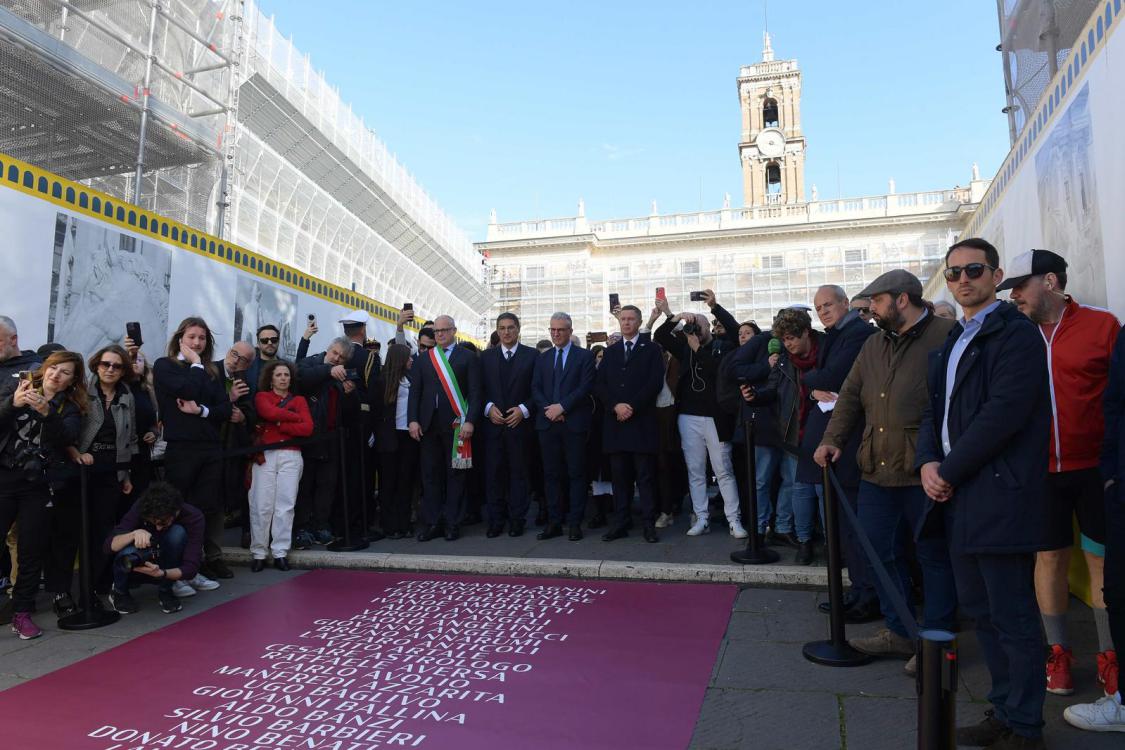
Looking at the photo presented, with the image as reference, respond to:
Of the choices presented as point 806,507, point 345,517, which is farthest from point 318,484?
point 806,507

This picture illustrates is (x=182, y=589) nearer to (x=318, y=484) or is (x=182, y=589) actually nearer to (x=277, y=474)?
(x=277, y=474)

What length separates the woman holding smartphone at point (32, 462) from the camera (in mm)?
3977

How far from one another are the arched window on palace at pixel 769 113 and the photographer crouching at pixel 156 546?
62.2 meters

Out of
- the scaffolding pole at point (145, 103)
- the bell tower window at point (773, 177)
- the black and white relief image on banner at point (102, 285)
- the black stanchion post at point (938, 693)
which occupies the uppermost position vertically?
the bell tower window at point (773, 177)

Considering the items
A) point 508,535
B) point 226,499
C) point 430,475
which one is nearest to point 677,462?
point 508,535

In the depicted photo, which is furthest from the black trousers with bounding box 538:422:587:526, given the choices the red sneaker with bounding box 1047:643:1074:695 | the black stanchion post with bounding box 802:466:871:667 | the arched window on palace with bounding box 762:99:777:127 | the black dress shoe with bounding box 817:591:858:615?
the arched window on palace with bounding box 762:99:777:127

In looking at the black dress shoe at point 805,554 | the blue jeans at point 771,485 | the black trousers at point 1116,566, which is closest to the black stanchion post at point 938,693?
the black trousers at point 1116,566

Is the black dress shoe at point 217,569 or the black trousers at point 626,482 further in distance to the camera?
the black trousers at point 626,482

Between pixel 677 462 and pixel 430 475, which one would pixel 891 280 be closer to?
pixel 677 462

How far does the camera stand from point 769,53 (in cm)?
6241

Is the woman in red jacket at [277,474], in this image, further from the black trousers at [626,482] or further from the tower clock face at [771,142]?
the tower clock face at [771,142]

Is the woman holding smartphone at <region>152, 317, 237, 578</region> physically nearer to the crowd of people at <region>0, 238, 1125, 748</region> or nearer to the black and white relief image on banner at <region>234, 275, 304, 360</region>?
the crowd of people at <region>0, 238, 1125, 748</region>

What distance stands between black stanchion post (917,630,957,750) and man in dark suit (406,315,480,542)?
15.4 ft

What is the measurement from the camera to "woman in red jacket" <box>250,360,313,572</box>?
546 cm
